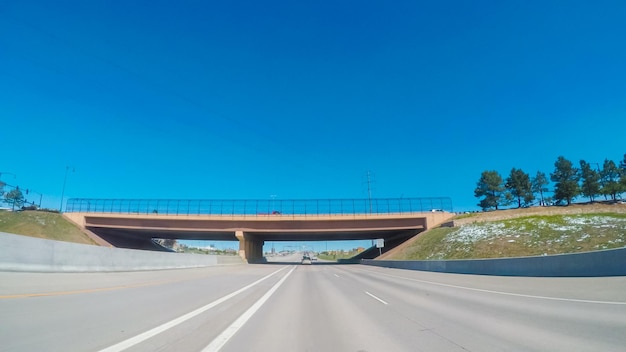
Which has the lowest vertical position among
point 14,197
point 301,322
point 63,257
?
point 301,322

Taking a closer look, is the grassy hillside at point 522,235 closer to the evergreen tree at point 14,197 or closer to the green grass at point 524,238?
the green grass at point 524,238

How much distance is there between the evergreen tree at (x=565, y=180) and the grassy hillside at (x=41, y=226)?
318ft

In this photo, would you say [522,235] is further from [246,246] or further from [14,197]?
[14,197]

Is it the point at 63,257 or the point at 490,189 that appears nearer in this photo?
the point at 63,257

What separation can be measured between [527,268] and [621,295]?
9.97 m

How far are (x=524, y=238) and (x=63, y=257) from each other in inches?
1593

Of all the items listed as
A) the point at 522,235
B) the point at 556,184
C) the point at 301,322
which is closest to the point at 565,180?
the point at 556,184

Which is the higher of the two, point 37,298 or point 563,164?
point 563,164

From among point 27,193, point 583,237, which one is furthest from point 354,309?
point 27,193

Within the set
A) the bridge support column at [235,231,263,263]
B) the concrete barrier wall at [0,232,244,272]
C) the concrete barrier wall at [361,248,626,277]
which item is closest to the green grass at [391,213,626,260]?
the concrete barrier wall at [361,248,626,277]

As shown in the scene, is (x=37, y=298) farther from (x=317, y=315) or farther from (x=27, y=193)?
(x=27, y=193)

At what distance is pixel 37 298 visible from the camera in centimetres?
846

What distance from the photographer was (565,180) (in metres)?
84.2

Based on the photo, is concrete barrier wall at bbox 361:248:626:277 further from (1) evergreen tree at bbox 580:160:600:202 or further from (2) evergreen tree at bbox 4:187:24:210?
(2) evergreen tree at bbox 4:187:24:210
